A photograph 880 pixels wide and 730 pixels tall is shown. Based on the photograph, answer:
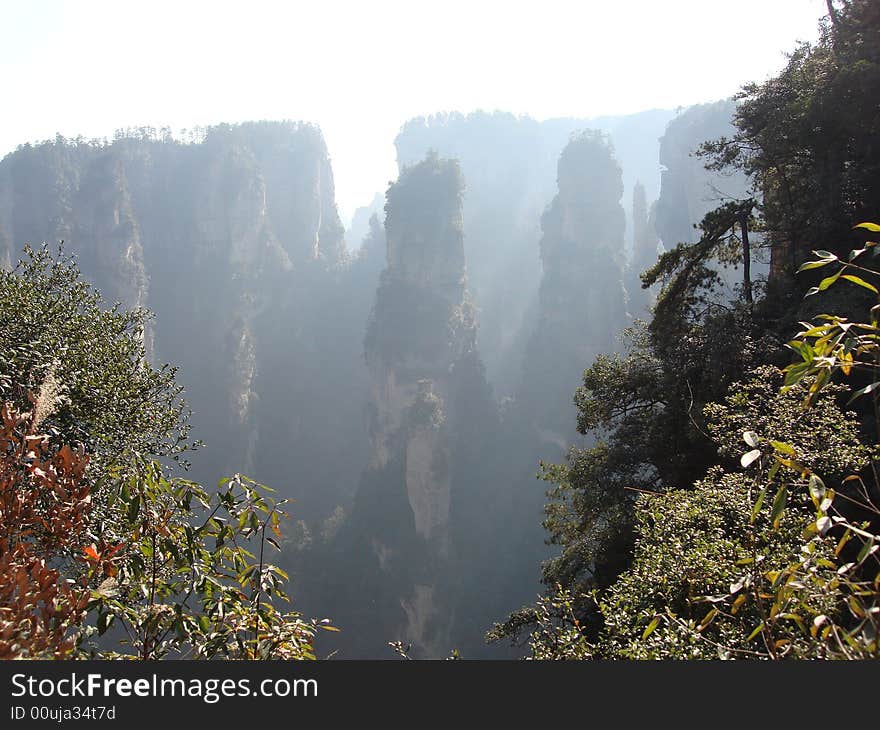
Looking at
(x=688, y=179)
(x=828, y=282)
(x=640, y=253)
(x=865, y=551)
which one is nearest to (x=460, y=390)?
(x=640, y=253)

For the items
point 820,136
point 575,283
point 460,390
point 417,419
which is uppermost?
point 820,136

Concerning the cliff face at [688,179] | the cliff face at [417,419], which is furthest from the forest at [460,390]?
the cliff face at [688,179]

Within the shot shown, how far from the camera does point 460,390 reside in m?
45.1

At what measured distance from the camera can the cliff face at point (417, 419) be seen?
123 ft

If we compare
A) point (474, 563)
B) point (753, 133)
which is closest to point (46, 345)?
point (753, 133)

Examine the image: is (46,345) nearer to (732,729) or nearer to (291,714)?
(291,714)

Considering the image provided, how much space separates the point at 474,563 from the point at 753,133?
3289 centimetres

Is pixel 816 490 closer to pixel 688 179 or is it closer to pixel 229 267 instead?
pixel 688 179

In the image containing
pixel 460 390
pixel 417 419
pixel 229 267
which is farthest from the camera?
pixel 229 267

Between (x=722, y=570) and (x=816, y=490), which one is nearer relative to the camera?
(x=816, y=490)

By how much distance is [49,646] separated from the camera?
249cm

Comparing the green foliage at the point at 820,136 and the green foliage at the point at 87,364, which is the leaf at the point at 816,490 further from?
the green foliage at the point at 820,136

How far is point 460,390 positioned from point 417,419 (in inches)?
247

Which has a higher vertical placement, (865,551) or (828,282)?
(828,282)
